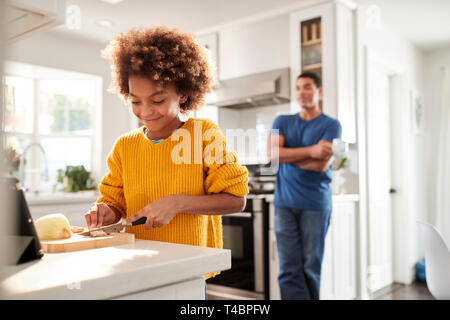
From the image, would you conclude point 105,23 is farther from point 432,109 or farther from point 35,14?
point 432,109

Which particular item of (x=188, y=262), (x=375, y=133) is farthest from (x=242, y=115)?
(x=188, y=262)

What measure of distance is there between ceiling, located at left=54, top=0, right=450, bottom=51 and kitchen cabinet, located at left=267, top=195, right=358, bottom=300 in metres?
1.60

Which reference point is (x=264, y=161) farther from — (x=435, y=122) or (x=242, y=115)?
(x=435, y=122)

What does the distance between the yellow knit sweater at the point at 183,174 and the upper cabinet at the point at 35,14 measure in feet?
1.11

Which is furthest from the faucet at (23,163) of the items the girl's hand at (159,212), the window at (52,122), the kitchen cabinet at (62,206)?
the girl's hand at (159,212)

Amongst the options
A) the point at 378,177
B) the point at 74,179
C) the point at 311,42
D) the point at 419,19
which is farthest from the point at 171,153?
the point at 419,19

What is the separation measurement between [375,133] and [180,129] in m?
3.04

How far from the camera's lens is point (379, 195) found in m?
3.71

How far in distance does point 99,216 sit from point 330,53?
2460 mm

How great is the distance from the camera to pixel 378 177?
12.2 feet

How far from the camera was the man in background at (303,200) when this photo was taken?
7.36 ft

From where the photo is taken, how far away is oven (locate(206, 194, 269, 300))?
8.90 feet

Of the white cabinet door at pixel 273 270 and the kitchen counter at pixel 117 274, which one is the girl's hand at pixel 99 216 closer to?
the kitchen counter at pixel 117 274

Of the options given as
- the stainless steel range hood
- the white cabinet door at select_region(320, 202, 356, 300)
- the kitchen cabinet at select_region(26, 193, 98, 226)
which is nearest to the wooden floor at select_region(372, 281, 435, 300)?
the white cabinet door at select_region(320, 202, 356, 300)
